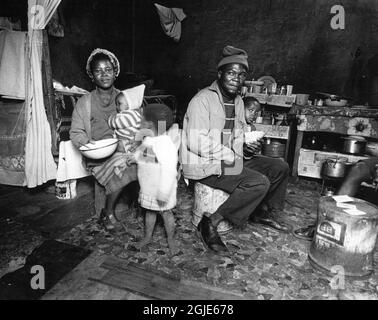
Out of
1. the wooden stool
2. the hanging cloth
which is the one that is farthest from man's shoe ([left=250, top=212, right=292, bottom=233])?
the hanging cloth

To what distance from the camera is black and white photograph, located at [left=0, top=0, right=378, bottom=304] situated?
2.63 metres

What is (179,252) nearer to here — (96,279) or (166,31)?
(96,279)

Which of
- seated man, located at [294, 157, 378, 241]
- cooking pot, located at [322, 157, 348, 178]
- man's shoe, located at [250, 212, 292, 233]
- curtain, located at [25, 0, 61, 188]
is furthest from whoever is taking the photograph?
cooking pot, located at [322, 157, 348, 178]

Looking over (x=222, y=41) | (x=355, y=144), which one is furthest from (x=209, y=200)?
(x=222, y=41)

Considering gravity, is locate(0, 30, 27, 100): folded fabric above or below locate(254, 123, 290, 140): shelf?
above

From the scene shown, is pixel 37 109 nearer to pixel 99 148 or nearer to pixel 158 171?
pixel 99 148

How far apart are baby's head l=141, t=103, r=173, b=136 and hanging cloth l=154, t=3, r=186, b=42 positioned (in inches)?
193

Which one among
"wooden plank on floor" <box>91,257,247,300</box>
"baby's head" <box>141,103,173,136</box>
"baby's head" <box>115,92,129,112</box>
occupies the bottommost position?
"wooden plank on floor" <box>91,257,247,300</box>

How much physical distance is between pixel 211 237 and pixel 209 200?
0.46m

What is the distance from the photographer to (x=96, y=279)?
256 cm

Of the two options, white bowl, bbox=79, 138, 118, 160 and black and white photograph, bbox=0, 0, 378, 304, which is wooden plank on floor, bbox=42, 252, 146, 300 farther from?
white bowl, bbox=79, 138, 118, 160

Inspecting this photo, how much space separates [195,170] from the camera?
10.9ft

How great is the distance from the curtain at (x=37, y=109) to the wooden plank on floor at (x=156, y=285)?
Answer: 2.18 m
